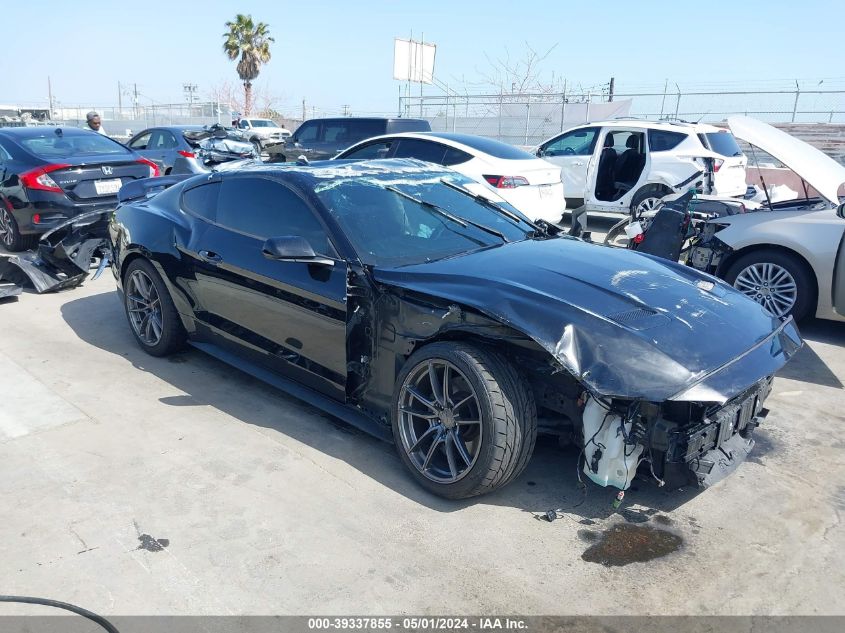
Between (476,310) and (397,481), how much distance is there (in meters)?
1.07

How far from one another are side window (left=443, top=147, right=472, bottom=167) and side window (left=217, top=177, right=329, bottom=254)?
480 cm

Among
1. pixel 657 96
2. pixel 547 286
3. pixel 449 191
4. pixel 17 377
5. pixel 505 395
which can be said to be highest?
pixel 657 96

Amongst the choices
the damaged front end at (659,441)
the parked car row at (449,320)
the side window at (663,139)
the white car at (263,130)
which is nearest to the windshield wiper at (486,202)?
the parked car row at (449,320)

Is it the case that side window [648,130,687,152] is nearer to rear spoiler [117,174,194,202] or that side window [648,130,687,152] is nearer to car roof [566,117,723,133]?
car roof [566,117,723,133]

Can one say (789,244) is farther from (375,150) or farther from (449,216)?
(375,150)

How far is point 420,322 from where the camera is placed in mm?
3512

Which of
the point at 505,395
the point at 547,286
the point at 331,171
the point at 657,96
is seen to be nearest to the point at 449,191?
the point at 331,171

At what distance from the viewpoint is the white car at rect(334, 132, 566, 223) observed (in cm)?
893

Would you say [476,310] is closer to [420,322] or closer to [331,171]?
[420,322]

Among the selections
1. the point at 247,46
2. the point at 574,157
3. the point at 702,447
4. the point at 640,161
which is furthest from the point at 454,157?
the point at 247,46

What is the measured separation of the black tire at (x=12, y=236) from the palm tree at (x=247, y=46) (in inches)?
1784

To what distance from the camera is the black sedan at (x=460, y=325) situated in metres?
3.10

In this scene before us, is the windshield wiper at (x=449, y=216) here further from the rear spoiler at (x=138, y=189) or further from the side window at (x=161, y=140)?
the side window at (x=161, y=140)

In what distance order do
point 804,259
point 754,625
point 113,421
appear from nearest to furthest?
1. point 754,625
2. point 113,421
3. point 804,259
